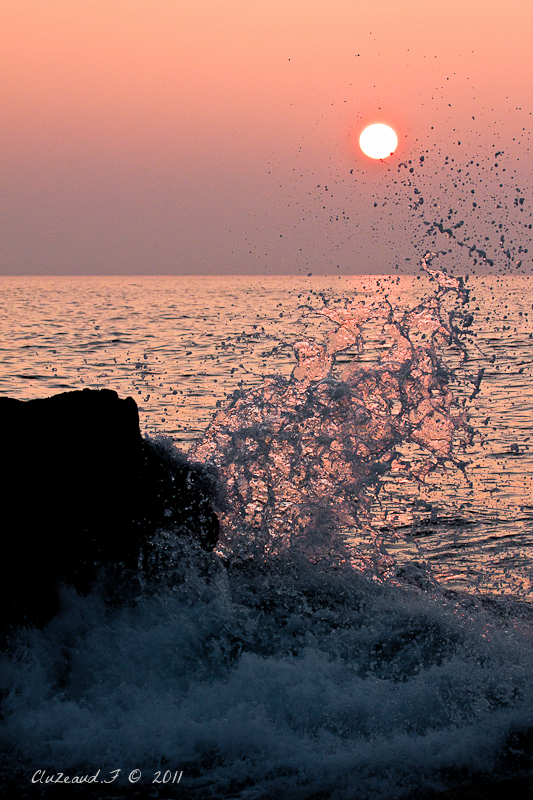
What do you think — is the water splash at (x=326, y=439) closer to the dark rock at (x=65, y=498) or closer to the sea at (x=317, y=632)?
the sea at (x=317, y=632)

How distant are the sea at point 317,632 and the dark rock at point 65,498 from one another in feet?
0.97

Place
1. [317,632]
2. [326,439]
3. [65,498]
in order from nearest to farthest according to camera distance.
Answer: [65,498], [317,632], [326,439]

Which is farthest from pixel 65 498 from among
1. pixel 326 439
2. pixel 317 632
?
pixel 326 439

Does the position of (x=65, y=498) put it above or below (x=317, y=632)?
above

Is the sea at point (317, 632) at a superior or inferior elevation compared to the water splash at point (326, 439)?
inferior

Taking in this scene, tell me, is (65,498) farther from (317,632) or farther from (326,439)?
(326,439)

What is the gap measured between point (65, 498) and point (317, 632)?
2550mm

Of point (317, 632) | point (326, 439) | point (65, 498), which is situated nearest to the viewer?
point (65, 498)

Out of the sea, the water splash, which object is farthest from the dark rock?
the water splash

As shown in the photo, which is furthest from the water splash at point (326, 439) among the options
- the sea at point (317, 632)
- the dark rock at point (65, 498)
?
the dark rock at point (65, 498)

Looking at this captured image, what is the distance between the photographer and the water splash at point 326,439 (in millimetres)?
8234

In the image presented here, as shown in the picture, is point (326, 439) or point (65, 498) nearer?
point (65, 498)

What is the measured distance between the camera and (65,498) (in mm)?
6277

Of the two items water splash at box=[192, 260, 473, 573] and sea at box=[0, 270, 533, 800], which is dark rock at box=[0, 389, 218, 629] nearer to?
sea at box=[0, 270, 533, 800]
